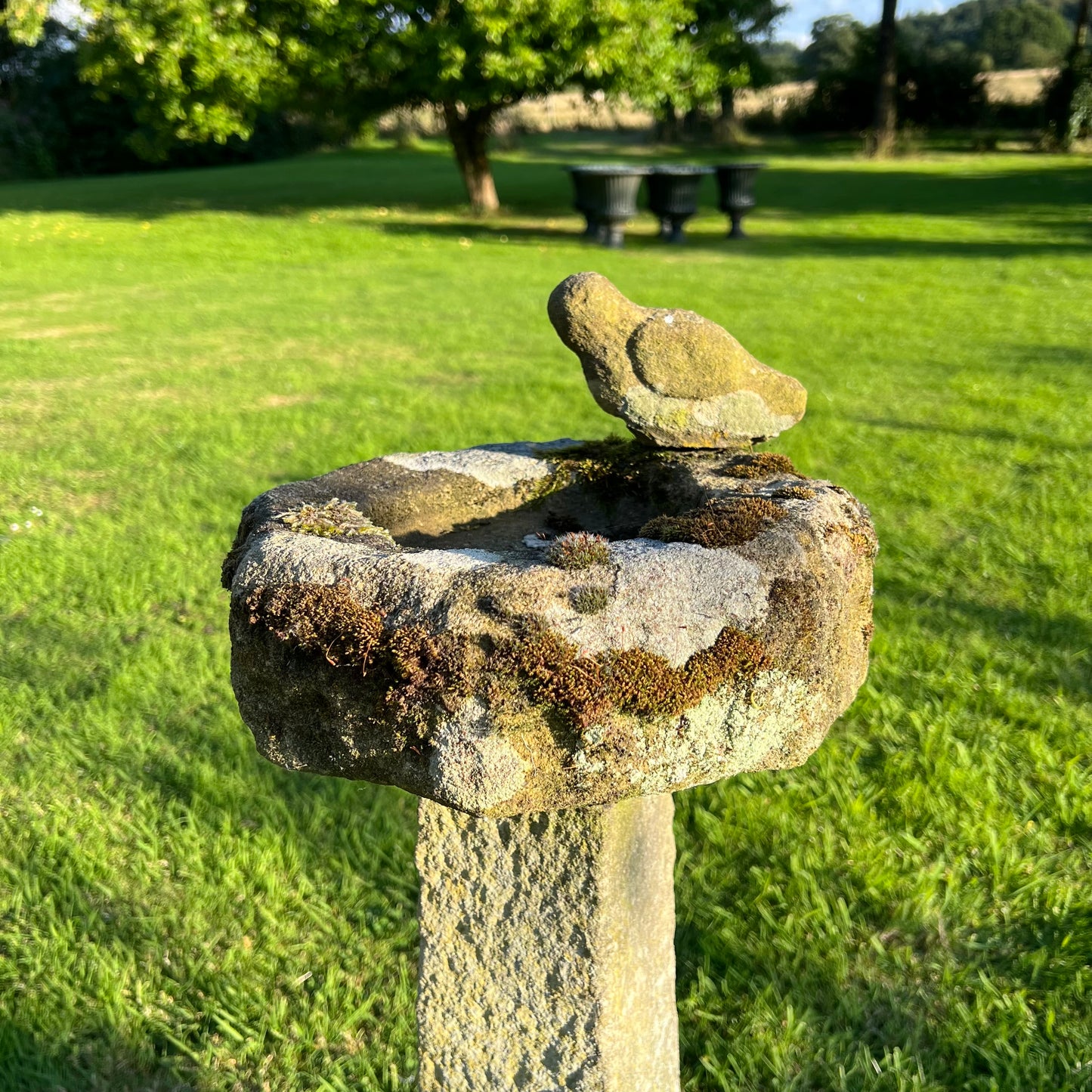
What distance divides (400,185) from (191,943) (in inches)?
843

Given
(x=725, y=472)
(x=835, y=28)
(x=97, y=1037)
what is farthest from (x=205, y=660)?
(x=835, y=28)

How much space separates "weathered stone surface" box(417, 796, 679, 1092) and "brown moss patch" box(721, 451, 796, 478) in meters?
0.67

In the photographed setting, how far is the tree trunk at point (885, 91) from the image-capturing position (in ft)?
70.4

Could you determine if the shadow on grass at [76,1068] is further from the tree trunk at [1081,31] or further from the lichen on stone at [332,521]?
the tree trunk at [1081,31]

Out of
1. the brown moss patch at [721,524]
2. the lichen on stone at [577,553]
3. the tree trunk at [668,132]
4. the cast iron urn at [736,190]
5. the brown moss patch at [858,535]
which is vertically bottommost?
the tree trunk at [668,132]

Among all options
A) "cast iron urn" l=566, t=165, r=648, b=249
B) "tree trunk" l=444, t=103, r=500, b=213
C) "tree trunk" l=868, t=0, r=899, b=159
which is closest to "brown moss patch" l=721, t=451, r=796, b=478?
"cast iron urn" l=566, t=165, r=648, b=249

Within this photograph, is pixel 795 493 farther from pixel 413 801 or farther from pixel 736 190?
pixel 736 190

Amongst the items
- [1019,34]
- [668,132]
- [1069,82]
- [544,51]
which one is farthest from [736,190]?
[1019,34]

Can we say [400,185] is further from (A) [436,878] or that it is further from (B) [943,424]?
(A) [436,878]

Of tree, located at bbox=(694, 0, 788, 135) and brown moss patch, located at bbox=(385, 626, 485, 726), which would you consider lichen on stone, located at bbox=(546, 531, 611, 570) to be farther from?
Result: tree, located at bbox=(694, 0, 788, 135)

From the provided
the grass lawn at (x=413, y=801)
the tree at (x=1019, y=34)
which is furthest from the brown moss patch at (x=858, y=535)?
the tree at (x=1019, y=34)

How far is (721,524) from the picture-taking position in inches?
63.0

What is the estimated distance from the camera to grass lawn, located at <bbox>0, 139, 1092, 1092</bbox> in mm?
2428

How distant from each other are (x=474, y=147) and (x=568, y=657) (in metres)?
16.2
